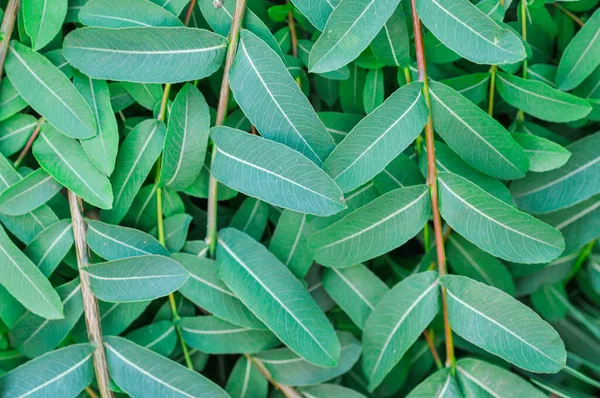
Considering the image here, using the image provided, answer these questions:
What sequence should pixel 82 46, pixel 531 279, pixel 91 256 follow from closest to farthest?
1. pixel 82 46
2. pixel 91 256
3. pixel 531 279

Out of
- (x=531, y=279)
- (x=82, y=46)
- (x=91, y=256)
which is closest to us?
(x=82, y=46)

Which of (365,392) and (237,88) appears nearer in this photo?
(237,88)

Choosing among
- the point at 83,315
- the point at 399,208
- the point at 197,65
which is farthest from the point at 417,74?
the point at 83,315

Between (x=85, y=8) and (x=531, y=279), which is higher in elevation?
(x=85, y=8)

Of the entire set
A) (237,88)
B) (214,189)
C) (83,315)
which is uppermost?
(237,88)

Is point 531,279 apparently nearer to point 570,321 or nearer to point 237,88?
point 570,321

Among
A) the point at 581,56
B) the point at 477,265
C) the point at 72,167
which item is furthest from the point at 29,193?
the point at 581,56
